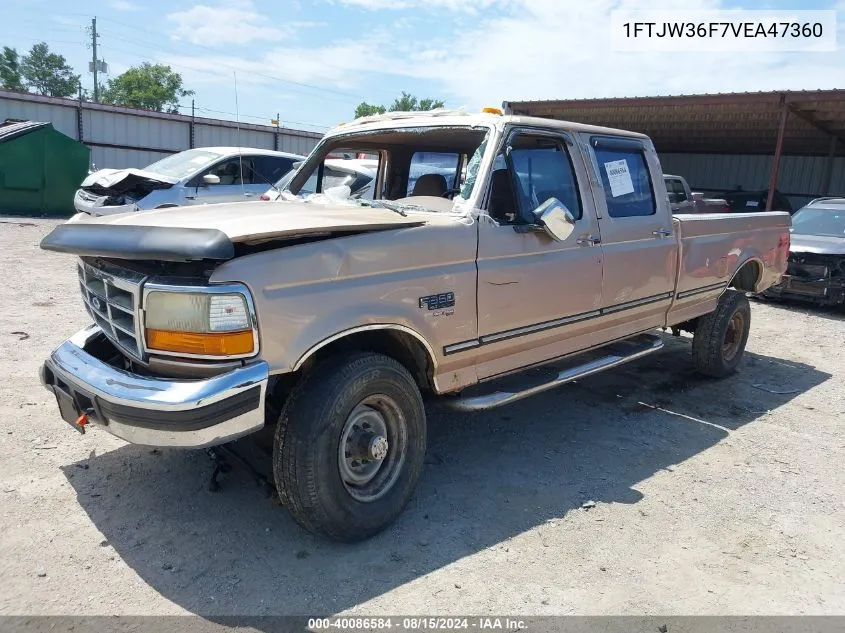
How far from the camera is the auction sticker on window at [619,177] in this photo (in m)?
4.69

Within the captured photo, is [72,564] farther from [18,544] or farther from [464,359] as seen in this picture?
[464,359]

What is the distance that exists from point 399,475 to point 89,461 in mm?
1921

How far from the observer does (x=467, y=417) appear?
4961 mm

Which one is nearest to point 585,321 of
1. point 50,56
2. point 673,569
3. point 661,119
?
point 673,569

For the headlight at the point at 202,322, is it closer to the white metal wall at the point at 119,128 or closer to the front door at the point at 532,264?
the front door at the point at 532,264

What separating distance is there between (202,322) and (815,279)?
31.0 feet

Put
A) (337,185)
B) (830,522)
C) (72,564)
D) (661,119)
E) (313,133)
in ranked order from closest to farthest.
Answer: (72,564) < (830,522) < (337,185) < (661,119) < (313,133)

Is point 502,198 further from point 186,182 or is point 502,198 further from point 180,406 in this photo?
point 186,182

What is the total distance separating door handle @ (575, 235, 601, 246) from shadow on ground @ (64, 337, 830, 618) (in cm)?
138

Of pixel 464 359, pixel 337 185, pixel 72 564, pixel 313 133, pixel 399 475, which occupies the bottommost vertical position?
Result: pixel 72 564

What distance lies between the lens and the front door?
3742 mm

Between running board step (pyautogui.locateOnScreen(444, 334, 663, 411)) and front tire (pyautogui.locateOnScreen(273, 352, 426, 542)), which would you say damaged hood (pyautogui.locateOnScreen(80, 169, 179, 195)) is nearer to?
running board step (pyautogui.locateOnScreen(444, 334, 663, 411))

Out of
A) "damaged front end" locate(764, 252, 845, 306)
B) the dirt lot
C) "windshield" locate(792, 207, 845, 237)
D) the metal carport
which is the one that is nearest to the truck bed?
the dirt lot

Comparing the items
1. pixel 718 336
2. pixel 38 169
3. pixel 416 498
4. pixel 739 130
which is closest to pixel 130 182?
pixel 38 169
